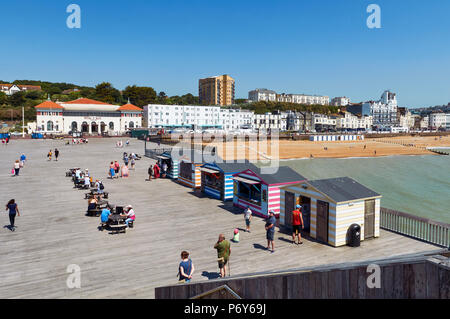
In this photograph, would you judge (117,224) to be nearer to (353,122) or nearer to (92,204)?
(92,204)

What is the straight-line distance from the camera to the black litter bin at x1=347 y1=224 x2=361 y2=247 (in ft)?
36.1

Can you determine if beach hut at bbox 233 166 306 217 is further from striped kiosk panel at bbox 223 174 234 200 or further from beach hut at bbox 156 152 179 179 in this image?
beach hut at bbox 156 152 179 179

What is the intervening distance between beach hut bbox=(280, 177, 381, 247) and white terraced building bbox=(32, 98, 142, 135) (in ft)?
253

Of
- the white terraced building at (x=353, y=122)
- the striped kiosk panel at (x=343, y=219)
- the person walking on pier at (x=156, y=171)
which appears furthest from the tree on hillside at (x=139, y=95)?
the striped kiosk panel at (x=343, y=219)

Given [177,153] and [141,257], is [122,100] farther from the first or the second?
[141,257]

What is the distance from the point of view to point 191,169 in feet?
69.8

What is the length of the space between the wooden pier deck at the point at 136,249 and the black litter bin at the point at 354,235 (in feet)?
0.76

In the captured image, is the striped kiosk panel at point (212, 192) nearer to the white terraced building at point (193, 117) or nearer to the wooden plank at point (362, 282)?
the wooden plank at point (362, 282)

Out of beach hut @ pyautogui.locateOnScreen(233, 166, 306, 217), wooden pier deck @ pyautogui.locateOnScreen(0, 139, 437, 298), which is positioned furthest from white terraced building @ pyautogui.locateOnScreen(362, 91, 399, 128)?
wooden pier deck @ pyautogui.locateOnScreen(0, 139, 437, 298)

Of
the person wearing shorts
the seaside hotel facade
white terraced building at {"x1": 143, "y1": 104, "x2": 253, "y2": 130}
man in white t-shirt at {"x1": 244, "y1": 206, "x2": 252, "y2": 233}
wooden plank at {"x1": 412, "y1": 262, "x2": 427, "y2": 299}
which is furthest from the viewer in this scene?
the seaside hotel facade

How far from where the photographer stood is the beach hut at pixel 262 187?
47.0ft

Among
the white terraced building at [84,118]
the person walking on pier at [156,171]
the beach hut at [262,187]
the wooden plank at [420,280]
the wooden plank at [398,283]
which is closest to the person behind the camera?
the wooden plank at [420,280]

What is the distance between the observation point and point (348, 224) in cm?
1129

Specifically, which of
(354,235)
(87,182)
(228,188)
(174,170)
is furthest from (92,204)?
(354,235)
